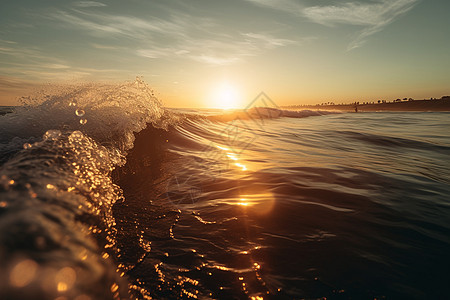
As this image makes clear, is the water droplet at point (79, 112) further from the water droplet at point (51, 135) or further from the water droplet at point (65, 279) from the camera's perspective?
the water droplet at point (65, 279)

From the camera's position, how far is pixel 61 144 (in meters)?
2.43

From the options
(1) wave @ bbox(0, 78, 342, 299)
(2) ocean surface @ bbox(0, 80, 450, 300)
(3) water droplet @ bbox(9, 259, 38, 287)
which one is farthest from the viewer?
(2) ocean surface @ bbox(0, 80, 450, 300)

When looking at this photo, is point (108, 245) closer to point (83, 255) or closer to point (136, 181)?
point (83, 255)

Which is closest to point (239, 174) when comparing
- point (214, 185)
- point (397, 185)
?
point (214, 185)

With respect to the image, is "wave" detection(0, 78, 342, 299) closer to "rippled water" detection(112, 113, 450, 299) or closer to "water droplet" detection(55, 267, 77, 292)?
"water droplet" detection(55, 267, 77, 292)

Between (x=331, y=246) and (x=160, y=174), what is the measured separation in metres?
2.69

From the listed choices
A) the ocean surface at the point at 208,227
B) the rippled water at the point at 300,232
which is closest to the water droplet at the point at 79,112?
the ocean surface at the point at 208,227

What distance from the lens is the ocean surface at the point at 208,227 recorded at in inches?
45.4

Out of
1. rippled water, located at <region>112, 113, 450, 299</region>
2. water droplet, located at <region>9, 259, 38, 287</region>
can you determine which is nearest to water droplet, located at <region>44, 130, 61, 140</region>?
rippled water, located at <region>112, 113, 450, 299</region>

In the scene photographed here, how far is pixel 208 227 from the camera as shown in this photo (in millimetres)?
2072

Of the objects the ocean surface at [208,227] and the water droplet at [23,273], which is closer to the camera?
the water droplet at [23,273]

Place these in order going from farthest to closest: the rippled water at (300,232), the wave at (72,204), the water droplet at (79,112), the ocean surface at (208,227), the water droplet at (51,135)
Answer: the water droplet at (79,112) < the water droplet at (51,135) < the rippled water at (300,232) < the ocean surface at (208,227) < the wave at (72,204)

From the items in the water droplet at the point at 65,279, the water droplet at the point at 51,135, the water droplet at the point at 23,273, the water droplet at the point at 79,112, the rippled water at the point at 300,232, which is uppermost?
the water droplet at the point at 79,112

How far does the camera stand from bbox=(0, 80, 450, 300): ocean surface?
3.78ft
